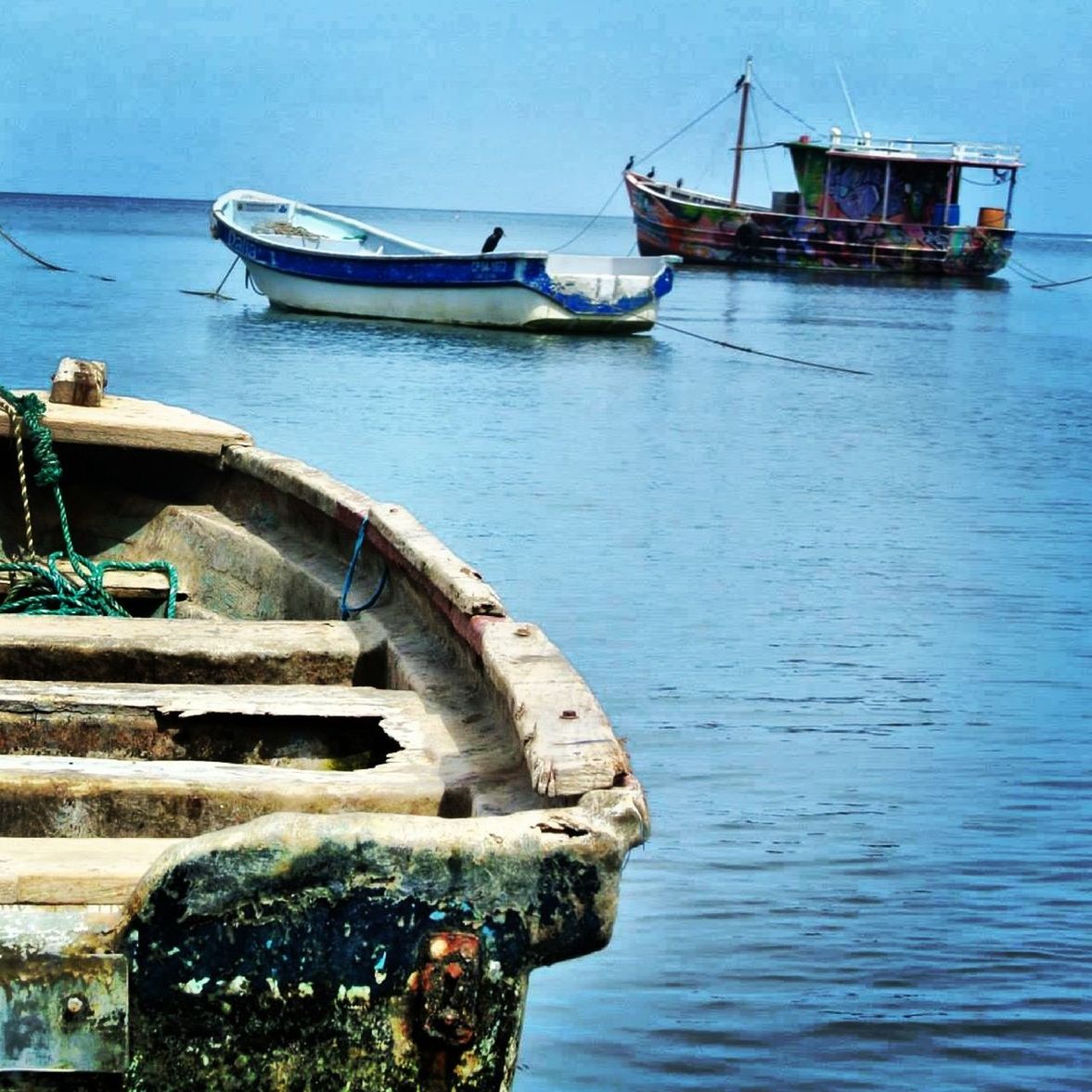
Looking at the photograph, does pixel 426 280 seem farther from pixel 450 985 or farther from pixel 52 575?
pixel 450 985

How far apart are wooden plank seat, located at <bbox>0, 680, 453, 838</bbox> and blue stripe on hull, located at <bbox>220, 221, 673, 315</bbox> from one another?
22.2 metres

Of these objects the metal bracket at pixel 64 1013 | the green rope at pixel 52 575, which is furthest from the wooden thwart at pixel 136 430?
the metal bracket at pixel 64 1013

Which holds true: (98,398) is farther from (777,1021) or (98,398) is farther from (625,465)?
(625,465)

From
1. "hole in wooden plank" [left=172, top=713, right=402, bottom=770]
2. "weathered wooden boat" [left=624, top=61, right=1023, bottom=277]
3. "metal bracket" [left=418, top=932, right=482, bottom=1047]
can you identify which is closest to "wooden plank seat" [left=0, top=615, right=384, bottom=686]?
"hole in wooden plank" [left=172, top=713, right=402, bottom=770]

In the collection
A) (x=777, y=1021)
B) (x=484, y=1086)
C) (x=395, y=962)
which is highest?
(x=395, y=962)

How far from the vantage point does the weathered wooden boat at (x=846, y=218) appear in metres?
45.9

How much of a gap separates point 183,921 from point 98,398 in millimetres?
4049

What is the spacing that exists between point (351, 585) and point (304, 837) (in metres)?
2.33

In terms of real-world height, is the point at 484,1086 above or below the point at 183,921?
below

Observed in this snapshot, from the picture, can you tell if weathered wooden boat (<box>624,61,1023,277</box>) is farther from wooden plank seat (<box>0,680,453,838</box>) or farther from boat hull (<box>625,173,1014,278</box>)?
wooden plank seat (<box>0,680,453,838</box>)

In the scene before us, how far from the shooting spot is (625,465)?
50.1 feet

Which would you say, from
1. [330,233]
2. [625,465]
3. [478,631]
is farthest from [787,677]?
[330,233]

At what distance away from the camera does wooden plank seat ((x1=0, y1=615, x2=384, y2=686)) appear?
3758 millimetres

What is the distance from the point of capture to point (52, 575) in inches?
181
